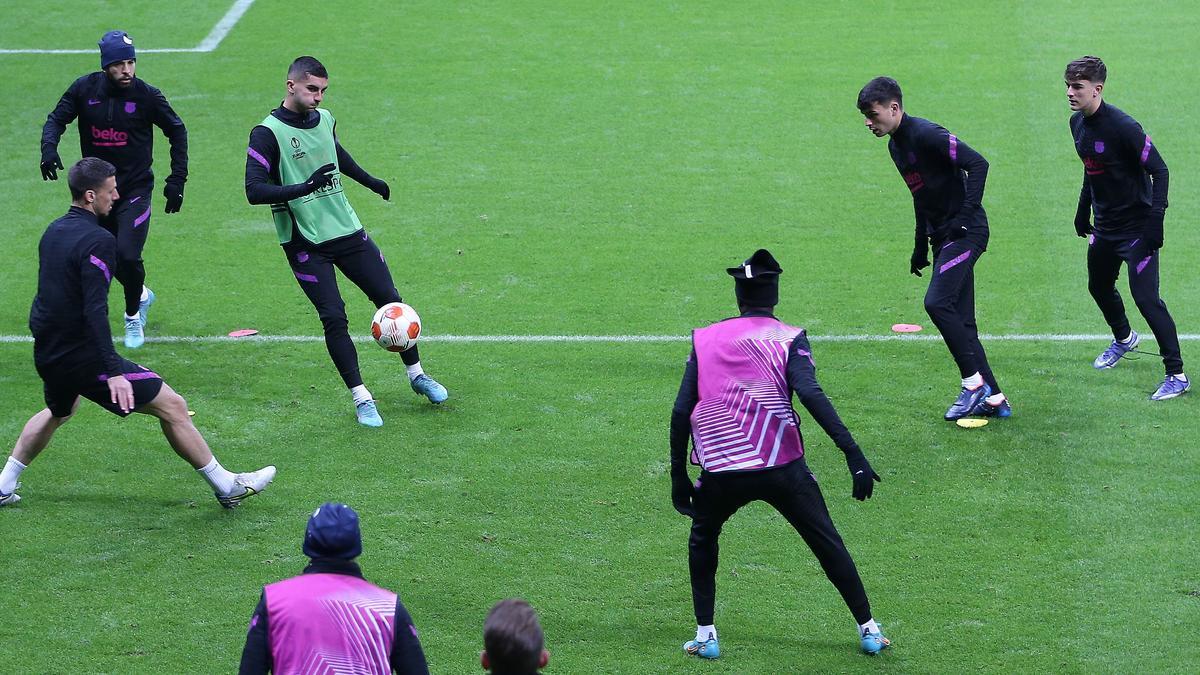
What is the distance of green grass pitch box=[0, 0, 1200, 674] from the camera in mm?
7035

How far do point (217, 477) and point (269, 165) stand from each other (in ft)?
7.52

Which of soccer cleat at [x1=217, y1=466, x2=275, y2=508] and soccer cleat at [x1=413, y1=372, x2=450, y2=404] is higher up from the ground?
soccer cleat at [x1=413, y1=372, x2=450, y2=404]

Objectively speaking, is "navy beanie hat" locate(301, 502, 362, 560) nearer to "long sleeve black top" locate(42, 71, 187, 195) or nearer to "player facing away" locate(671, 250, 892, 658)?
"player facing away" locate(671, 250, 892, 658)

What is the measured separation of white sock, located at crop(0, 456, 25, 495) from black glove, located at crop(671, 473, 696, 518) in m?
4.21

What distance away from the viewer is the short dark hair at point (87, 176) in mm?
7371

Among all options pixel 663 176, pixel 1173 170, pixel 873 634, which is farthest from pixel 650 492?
pixel 1173 170

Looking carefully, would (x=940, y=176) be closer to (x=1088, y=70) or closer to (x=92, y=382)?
(x=1088, y=70)

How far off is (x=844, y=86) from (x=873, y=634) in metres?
12.6

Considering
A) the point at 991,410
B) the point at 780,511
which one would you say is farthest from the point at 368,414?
the point at 991,410

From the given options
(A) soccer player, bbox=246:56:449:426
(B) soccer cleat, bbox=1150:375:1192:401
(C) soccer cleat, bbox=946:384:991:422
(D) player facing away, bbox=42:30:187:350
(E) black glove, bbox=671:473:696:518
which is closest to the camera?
(E) black glove, bbox=671:473:696:518

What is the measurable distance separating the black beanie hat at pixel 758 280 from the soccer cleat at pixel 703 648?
5.46 ft

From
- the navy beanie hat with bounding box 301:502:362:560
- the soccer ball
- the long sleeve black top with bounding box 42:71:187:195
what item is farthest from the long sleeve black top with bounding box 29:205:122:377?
the navy beanie hat with bounding box 301:502:362:560

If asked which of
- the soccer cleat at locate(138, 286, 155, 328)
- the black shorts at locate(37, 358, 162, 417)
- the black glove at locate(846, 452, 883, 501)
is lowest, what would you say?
the soccer cleat at locate(138, 286, 155, 328)

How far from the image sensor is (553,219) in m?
14.0
